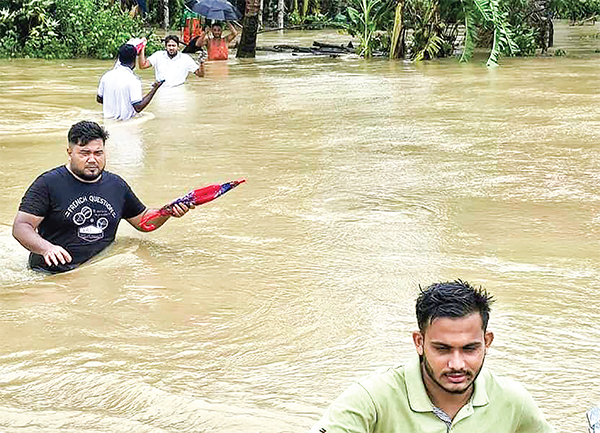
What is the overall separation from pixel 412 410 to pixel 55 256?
374cm

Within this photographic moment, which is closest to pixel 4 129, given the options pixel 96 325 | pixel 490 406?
pixel 96 325

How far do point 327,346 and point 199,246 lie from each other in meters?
2.16

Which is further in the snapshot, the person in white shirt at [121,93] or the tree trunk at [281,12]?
the tree trunk at [281,12]

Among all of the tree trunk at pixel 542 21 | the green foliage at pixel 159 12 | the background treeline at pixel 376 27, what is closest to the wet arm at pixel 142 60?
the background treeline at pixel 376 27

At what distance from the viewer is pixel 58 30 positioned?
22.3 meters

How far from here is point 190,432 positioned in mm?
4324

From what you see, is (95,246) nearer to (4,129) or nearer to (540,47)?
(4,129)

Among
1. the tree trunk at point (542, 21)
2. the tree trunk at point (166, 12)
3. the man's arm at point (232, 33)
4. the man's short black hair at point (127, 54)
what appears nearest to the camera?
the man's short black hair at point (127, 54)

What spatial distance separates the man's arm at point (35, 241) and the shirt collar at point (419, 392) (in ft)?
12.1

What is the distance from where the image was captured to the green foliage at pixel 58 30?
854 inches

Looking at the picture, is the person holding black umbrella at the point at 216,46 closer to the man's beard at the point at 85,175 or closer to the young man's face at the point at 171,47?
the young man's face at the point at 171,47

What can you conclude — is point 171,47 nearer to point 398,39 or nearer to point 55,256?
point 398,39

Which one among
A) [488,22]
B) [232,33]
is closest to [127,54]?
[488,22]

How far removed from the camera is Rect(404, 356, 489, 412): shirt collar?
9.75 ft
